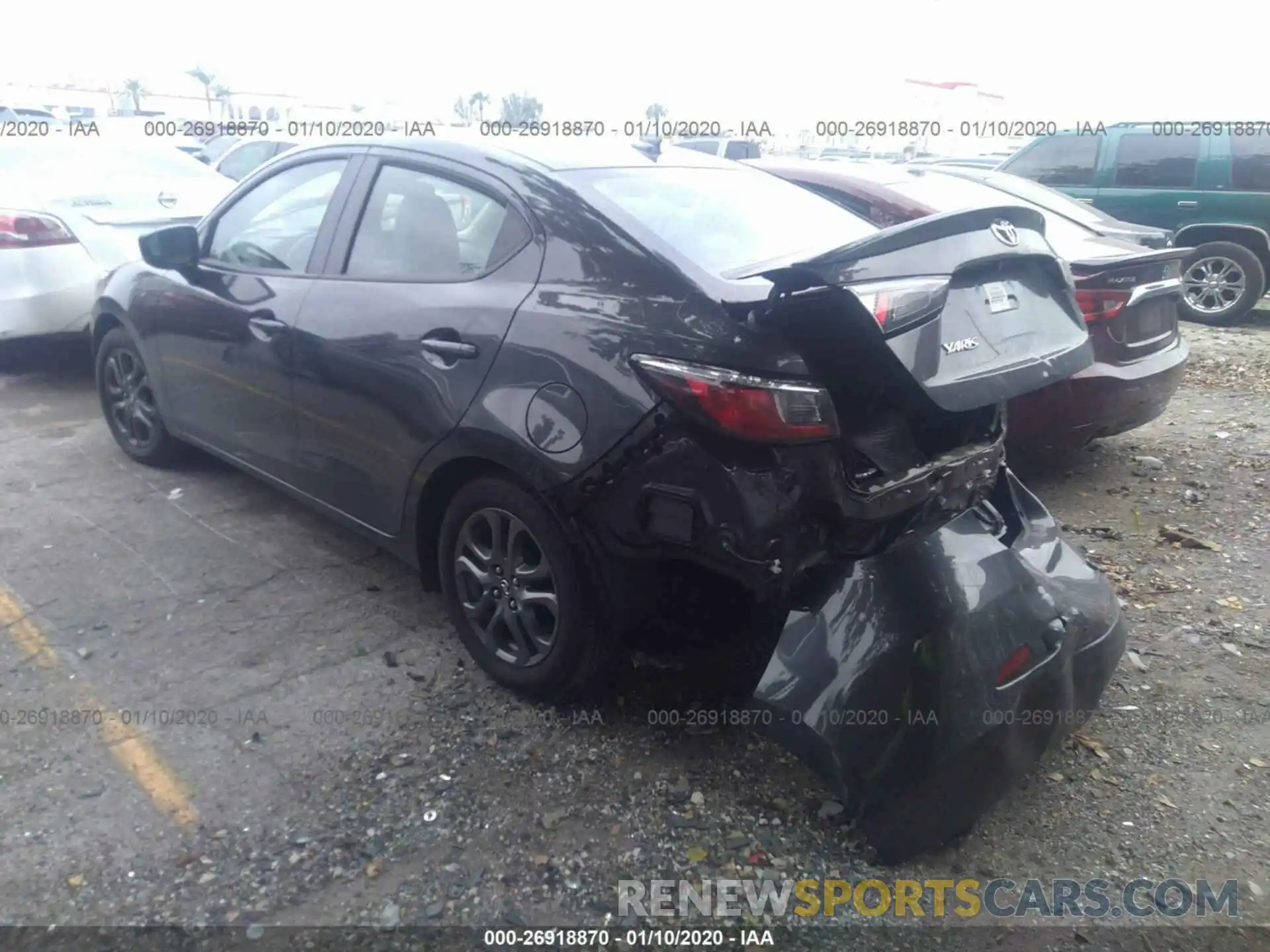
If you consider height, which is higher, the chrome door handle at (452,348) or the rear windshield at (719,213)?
the rear windshield at (719,213)

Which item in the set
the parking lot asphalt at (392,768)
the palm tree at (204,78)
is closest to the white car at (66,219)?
the parking lot asphalt at (392,768)

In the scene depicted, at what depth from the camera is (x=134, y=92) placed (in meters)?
36.8

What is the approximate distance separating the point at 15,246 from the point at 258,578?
358cm

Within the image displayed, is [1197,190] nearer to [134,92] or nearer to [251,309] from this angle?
[251,309]

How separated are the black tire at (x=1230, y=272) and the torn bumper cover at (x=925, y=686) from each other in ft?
25.3

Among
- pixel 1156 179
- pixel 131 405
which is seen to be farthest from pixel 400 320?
pixel 1156 179

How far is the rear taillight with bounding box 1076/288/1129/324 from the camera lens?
14.9 feet

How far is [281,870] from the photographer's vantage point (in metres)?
2.48

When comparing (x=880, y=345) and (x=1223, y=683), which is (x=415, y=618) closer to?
(x=880, y=345)

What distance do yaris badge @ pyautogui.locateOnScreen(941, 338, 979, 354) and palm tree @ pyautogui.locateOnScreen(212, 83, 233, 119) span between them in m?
30.5

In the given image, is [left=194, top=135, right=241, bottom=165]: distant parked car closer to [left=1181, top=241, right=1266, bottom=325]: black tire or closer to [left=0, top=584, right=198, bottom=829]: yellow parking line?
[left=1181, top=241, right=1266, bottom=325]: black tire

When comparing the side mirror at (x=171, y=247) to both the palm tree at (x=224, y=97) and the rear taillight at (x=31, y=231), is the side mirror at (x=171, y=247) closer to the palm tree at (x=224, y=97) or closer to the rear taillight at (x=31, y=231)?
the rear taillight at (x=31, y=231)

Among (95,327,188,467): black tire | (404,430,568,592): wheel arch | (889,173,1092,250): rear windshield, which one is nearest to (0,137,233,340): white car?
(95,327,188,467): black tire

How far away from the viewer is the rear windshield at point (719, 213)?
113 inches
